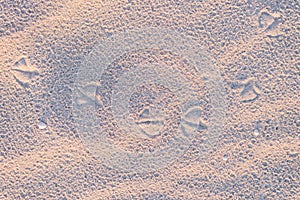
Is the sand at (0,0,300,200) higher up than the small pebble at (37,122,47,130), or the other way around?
the sand at (0,0,300,200)

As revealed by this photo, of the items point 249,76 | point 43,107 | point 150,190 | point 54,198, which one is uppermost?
point 249,76

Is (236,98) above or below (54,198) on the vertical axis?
above

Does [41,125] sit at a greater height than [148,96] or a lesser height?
lesser

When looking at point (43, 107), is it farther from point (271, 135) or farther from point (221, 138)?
point (271, 135)

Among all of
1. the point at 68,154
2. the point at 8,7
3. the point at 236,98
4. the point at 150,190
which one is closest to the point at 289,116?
the point at 236,98

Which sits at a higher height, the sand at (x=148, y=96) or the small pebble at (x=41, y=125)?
the sand at (x=148, y=96)

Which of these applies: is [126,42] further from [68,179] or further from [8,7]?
[68,179]
